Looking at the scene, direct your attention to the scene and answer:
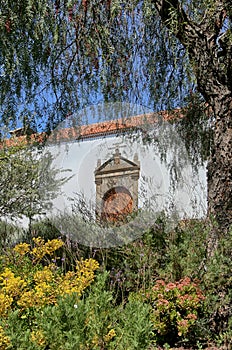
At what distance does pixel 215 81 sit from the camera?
12.1 ft

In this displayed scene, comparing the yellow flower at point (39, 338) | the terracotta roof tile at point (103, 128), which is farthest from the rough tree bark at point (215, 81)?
the yellow flower at point (39, 338)

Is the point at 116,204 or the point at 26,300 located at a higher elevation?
the point at 116,204

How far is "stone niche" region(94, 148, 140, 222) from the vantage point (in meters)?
5.71

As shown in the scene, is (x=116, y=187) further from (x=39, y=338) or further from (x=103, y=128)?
(x=39, y=338)

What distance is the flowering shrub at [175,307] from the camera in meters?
3.28

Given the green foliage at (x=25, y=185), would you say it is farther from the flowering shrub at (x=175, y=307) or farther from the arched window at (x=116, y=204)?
the flowering shrub at (x=175, y=307)

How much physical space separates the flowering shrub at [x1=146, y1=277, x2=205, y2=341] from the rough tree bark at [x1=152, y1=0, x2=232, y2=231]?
51cm

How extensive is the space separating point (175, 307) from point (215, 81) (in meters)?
1.66

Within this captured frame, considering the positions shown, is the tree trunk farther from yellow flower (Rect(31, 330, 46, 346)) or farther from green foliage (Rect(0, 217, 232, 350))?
yellow flower (Rect(31, 330, 46, 346))

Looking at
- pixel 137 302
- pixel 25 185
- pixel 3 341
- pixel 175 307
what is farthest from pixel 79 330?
pixel 25 185

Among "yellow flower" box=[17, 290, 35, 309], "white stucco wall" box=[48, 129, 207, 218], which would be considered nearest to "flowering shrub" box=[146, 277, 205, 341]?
"yellow flower" box=[17, 290, 35, 309]

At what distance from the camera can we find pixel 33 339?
7.37 ft

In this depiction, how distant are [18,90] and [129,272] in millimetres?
1861

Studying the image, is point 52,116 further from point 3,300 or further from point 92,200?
point 3,300
